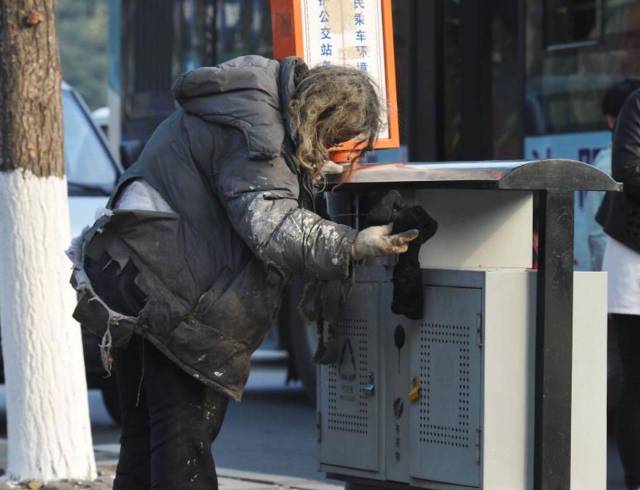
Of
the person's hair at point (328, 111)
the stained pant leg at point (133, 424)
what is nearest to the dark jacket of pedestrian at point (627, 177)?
the person's hair at point (328, 111)

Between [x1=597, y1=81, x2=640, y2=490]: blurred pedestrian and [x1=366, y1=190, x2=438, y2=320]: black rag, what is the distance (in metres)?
1.29

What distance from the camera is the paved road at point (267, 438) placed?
22.6 ft

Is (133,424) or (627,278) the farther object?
(627,278)

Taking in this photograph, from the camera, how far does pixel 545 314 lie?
4320 mm

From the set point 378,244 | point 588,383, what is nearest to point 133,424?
point 378,244

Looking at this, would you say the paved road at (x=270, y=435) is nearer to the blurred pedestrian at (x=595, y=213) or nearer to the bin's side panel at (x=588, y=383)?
the blurred pedestrian at (x=595, y=213)

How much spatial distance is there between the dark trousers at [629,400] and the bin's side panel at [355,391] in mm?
1191

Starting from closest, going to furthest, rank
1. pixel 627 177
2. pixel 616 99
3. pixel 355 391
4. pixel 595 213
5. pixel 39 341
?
pixel 355 391, pixel 627 177, pixel 39 341, pixel 616 99, pixel 595 213

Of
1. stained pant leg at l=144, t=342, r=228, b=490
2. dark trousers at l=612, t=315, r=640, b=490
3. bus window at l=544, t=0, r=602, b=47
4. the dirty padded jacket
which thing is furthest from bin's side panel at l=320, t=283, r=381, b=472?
bus window at l=544, t=0, r=602, b=47

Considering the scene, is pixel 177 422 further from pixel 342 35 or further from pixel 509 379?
pixel 342 35

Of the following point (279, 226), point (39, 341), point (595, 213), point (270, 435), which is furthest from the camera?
point (270, 435)

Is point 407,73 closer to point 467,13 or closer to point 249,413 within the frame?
point 467,13

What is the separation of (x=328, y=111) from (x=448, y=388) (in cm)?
93

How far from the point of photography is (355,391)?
473 centimetres
